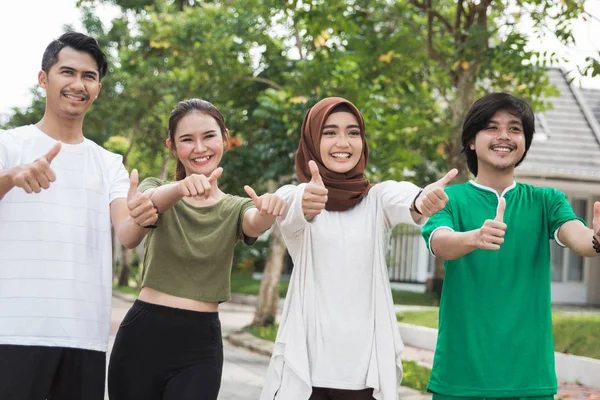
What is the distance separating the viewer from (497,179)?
3660mm

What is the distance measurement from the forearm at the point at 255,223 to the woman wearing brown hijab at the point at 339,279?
0.18ft

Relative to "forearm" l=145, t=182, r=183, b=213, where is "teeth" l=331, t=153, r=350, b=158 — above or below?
above

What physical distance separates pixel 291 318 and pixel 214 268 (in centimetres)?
49

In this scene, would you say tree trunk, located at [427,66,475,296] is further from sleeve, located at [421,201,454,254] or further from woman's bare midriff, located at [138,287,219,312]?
woman's bare midriff, located at [138,287,219,312]

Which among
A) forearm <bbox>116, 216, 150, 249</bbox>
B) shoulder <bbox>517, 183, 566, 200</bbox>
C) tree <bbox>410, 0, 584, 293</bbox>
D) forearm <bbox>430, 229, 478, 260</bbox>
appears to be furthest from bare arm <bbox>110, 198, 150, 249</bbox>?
tree <bbox>410, 0, 584, 293</bbox>

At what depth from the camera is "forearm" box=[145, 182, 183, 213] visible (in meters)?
3.30

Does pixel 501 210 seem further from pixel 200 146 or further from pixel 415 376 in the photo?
pixel 415 376

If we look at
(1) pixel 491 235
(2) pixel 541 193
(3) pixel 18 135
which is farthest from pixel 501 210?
(3) pixel 18 135

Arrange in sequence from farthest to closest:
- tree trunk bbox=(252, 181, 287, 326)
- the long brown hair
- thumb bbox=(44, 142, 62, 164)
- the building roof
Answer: the building roof, tree trunk bbox=(252, 181, 287, 326), the long brown hair, thumb bbox=(44, 142, 62, 164)

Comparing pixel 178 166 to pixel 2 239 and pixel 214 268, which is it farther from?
pixel 2 239

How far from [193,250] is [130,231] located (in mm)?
334

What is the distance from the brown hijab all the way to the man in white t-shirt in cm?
73

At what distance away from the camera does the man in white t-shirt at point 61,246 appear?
3.35 meters

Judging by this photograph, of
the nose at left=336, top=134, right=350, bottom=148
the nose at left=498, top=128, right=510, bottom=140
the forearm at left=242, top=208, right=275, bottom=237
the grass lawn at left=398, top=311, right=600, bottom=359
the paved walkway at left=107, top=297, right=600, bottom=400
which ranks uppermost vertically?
the nose at left=498, top=128, right=510, bottom=140
